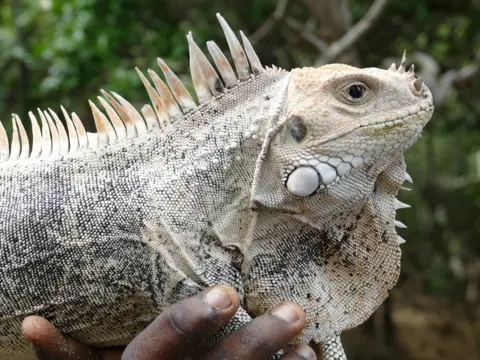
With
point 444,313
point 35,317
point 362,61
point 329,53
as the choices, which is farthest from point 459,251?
point 35,317

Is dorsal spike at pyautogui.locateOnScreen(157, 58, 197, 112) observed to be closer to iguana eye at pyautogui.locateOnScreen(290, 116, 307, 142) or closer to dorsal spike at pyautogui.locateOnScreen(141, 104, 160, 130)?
dorsal spike at pyautogui.locateOnScreen(141, 104, 160, 130)

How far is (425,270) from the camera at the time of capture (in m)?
9.04

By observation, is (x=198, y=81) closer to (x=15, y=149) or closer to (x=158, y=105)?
(x=158, y=105)

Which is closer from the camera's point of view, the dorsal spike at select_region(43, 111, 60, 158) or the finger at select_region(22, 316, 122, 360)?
the finger at select_region(22, 316, 122, 360)

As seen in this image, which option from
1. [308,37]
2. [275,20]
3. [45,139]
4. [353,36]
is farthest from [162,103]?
[308,37]

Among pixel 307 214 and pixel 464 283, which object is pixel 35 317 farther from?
pixel 464 283

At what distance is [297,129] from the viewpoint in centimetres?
171

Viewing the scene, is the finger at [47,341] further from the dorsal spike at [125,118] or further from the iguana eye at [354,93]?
the iguana eye at [354,93]

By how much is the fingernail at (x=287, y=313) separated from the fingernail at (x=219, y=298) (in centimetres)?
15

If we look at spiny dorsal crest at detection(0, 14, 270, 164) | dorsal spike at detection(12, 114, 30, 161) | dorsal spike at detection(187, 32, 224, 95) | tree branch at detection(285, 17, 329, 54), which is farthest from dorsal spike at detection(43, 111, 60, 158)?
tree branch at detection(285, 17, 329, 54)

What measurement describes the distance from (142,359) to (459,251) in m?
8.67

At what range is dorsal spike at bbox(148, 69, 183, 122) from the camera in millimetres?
1917

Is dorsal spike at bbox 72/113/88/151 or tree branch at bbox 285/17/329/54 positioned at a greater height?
dorsal spike at bbox 72/113/88/151

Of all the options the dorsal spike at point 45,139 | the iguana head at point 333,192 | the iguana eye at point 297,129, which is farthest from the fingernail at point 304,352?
the dorsal spike at point 45,139
